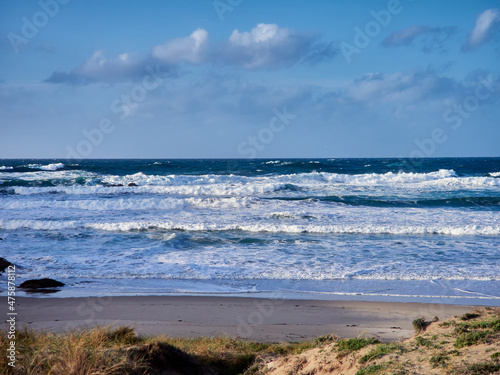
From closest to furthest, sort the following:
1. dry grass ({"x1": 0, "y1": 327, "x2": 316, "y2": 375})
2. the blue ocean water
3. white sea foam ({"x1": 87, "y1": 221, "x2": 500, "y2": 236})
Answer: dry grass ({"x1": 0, "y1": 327, "x2": 316, "y2": 375}) → the blue ocean water → white sea foam ({"x1": 87, "y1": 221, "x2": 500, "y2": 236})

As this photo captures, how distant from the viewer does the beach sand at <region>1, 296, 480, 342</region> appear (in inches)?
230

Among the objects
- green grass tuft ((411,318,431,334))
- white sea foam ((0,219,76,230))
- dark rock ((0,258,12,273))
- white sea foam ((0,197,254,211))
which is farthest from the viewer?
white sea foam ((0,197,254,211))

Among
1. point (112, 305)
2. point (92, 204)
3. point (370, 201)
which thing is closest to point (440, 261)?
point (112, 305)

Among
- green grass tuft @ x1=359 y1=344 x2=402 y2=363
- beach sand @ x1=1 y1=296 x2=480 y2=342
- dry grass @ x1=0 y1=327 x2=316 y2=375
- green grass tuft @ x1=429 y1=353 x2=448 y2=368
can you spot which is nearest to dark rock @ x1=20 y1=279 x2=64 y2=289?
beach sand @ x1=1 y1=296 x2=480 y2=342

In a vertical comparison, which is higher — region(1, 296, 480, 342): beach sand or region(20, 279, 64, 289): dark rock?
region(20, 279, 64, 289): dark rock

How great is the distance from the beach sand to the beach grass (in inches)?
41.3

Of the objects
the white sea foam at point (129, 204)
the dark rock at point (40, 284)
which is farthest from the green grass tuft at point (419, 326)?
the white sea foam at point (129, 204)

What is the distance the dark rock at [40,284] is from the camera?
8203 millimetres

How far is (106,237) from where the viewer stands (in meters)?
13.9

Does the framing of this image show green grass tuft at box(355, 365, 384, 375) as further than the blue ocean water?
No

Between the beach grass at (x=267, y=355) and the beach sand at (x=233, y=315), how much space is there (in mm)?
1049

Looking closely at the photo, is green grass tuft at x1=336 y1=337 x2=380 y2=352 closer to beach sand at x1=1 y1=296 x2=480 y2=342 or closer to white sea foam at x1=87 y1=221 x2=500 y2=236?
beach sand at x1=1 y1=296 x2=480 y2=342

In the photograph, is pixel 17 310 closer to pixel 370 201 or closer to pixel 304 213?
pixel 304 213

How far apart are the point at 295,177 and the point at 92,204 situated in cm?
2337
